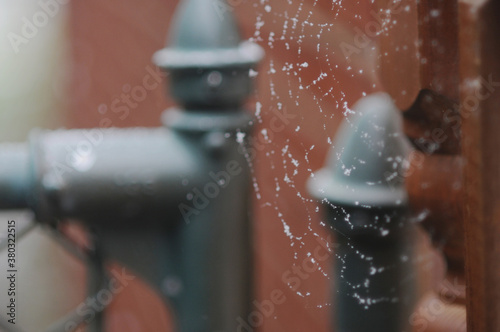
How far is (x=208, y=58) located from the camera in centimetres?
73

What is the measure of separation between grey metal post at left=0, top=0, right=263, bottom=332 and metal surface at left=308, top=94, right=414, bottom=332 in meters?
0.29

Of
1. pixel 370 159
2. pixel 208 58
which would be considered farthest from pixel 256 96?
pixel 370 159

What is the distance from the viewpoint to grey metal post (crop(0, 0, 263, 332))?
734mm

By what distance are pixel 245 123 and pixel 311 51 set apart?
0.40m

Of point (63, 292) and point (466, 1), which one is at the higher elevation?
point (466, 1)

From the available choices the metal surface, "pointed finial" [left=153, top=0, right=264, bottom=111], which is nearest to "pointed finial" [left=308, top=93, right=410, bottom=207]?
the metal surface

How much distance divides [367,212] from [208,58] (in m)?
0.34

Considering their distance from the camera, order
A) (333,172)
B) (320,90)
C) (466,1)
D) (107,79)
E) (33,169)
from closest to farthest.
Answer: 1. (466,1)
2. (320,90)
3. (333,172)
4. (33,169)
5. (107,79)

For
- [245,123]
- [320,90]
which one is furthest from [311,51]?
[245,123]

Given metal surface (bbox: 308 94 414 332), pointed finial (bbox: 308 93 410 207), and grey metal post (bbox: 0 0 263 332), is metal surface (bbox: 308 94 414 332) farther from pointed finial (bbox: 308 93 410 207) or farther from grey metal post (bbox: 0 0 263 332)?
grey metal post (bbox: 0 0 263 332)

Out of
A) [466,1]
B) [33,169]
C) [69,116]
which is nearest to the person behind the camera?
[466,1]

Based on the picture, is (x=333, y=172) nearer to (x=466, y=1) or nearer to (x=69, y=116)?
(x=466, y=1)

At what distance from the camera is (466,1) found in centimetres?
23

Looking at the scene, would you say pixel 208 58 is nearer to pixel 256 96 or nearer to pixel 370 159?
pixel 256 96
